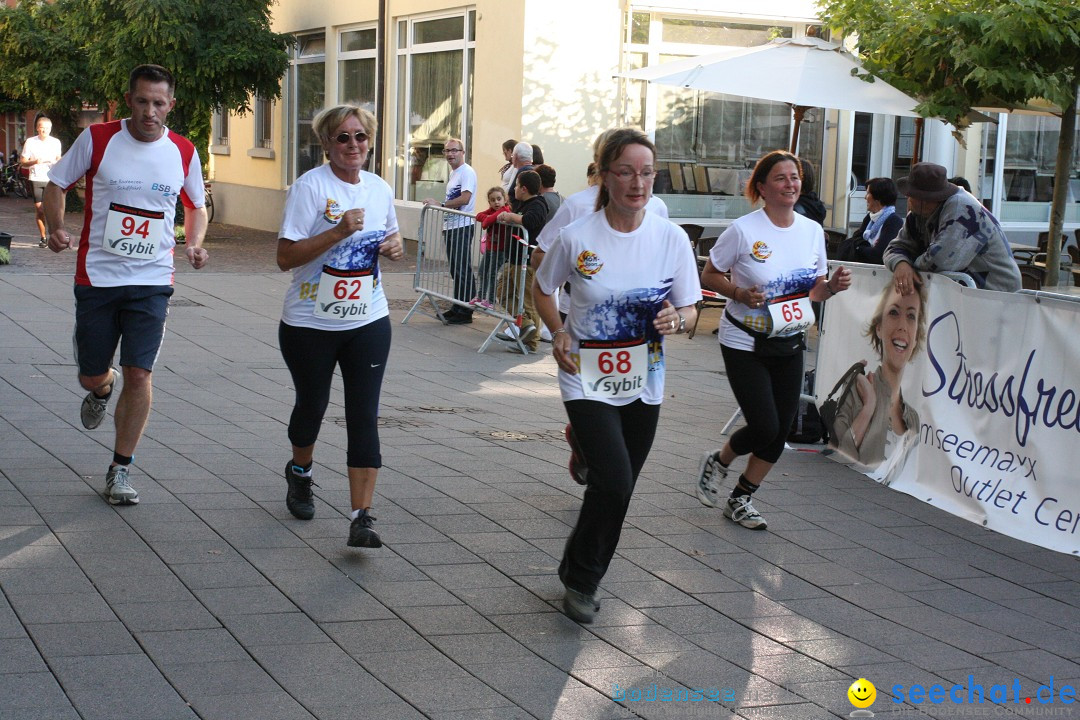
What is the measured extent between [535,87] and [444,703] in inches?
591

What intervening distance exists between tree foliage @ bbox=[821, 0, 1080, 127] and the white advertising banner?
345cm

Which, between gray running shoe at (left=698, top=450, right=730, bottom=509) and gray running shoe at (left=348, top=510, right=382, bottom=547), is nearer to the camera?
gray running shoe at (left=348, top=510, right=382, bottom=547)

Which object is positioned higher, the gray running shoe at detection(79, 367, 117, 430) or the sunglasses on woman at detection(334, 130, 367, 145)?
the sunglasses on woman at detection(334, 130, 367, 145)

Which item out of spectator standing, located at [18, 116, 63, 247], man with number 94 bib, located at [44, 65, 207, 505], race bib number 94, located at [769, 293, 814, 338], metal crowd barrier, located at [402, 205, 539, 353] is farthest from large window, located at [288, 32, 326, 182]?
race bib number 94, located at [769, 293, 814, 338]

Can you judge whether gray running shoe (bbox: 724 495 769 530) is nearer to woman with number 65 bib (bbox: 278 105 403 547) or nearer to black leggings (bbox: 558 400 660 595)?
black leggings (bbox: 558 400 660 595)

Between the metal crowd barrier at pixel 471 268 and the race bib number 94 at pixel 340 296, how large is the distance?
6169mm

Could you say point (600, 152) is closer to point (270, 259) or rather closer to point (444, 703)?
point (444, 703)

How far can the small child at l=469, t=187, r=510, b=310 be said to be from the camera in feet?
41.1

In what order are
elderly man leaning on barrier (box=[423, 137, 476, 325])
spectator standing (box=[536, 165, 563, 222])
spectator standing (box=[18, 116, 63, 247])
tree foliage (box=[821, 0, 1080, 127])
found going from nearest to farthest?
tree foliage (box=[821, 0, 1080, 127])
spectator standing (box=[536, 165, 563, 222])
elderly man leaning on barrier (box=[423, 137, 476, 325])
spectator standing (box=[18, 116, 63, 247])

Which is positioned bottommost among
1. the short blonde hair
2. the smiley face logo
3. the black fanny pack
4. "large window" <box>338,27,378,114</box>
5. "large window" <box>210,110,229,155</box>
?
the smiley face logo

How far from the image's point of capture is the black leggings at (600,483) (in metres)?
4.71

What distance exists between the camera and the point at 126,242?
5.96 m

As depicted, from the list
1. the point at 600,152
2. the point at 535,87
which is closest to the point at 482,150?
the point at 535,87

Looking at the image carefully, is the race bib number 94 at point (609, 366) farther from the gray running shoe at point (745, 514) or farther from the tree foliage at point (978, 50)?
the tree foliage at point (978, 50)
